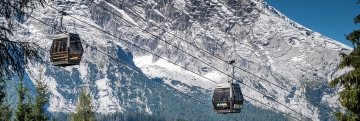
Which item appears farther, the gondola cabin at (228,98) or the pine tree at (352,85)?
the gondola cabin at (228,98)

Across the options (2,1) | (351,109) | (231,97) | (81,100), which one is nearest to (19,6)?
(2,1)

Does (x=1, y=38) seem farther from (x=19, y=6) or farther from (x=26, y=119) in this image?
(x=26, y=119)

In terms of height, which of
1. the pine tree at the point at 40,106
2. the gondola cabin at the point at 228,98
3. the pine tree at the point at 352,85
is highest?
the pine tree at the point at 352,85

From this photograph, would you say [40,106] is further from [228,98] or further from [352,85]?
[352,85]

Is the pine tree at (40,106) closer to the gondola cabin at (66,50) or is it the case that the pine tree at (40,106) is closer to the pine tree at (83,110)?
A: the gondola cabin at (66,50)

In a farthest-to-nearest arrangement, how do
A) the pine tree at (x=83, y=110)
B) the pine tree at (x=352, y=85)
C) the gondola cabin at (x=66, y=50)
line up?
the pine tree at (x=83, y=110) < the gondola cabin at (x=66, y=50) < the pine tree at (x=352, y=85)

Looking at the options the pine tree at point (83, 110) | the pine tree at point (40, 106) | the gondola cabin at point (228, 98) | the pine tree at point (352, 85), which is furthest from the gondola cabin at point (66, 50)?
the pine tree at point (83, 110)
